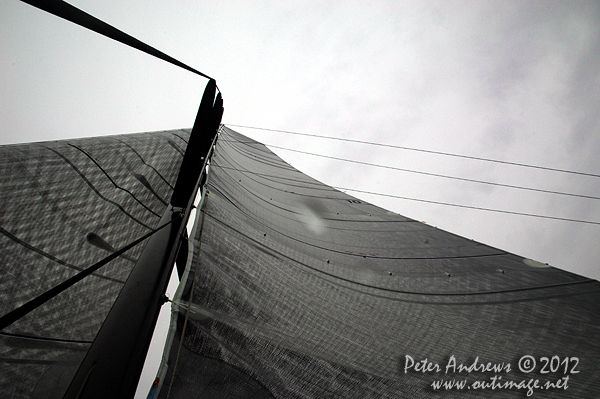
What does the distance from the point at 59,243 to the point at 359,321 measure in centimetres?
145

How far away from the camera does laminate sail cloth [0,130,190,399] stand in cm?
114

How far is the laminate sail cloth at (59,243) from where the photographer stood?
114 centimetres

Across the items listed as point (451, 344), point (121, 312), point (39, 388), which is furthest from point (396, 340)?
point (39, 388)

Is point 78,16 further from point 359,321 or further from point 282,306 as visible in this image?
Answer: point 359,321

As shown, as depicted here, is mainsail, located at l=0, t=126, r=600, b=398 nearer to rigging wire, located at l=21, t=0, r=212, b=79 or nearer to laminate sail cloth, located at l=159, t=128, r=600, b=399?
laminate sail cloth, located at l=159, t=128, r=600, b=399

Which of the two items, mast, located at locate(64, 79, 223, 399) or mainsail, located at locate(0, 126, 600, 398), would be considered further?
mainsail, located at locate(0, 126, 600, 398)

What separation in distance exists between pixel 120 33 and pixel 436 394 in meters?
1.44

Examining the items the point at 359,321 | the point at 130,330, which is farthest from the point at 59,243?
the point at 359,321

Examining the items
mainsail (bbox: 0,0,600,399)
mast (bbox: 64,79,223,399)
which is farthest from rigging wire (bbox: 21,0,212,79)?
mast (bbox: 64,79,223,399)

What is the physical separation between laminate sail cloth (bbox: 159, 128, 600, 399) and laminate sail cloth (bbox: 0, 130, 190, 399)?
62 cm

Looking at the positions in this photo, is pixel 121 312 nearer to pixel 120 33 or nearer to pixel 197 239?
pixel 197 239

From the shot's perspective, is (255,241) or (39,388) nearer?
(39,388)

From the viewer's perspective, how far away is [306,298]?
136cm

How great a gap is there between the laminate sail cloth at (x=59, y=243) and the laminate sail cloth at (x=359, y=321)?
0.62 meters
